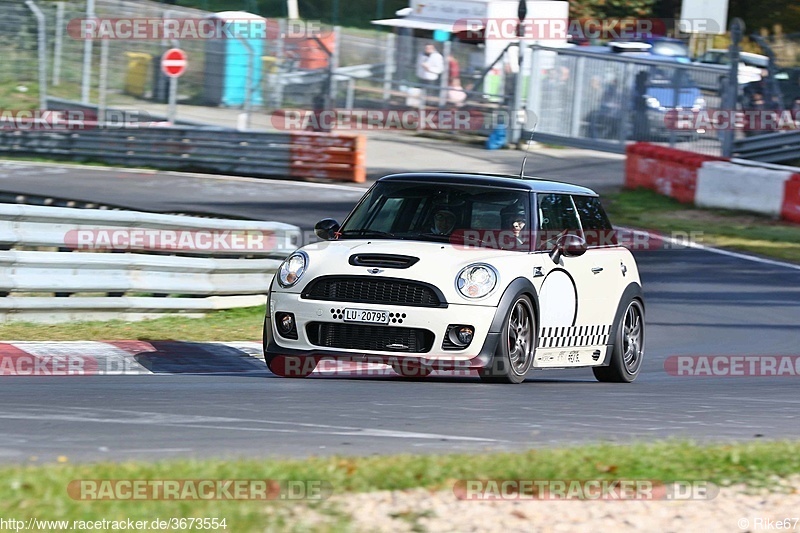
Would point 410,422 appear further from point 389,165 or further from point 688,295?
point 389,165

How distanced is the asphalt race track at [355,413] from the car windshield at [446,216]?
1.01 m

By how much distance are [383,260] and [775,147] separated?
56.4 feet

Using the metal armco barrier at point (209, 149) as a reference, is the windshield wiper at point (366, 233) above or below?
above

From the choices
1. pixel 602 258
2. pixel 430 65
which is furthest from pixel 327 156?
pixel 602 258

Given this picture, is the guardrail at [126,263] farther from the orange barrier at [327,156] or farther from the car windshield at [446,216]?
the orange barrier at [327,156]

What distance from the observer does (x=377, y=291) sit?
28.4 feet

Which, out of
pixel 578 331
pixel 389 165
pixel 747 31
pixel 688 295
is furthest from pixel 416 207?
pixel 747 31

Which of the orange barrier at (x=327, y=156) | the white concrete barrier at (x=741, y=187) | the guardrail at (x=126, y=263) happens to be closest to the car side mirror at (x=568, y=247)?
the guardrail at (x=126, y=263)

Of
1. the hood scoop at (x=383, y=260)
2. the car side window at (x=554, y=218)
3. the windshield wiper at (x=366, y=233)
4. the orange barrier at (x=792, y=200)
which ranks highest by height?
the car side window at (x=554, y=218)

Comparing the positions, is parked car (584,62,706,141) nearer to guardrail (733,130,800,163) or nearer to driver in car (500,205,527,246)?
guardrail (733,130,800,163)

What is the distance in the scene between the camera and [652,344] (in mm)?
13133

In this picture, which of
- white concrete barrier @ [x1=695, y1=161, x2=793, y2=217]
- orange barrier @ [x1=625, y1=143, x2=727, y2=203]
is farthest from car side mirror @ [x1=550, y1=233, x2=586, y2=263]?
orange barrier @ [x1=625, y1=143, x2=727, y2=203]

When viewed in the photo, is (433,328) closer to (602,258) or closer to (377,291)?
(377,291)

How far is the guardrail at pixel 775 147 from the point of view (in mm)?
24250
